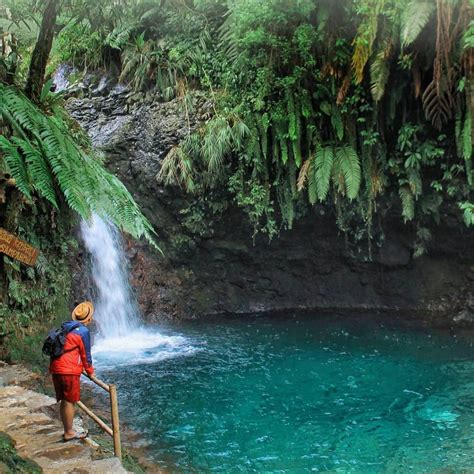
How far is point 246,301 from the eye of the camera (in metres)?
11.7

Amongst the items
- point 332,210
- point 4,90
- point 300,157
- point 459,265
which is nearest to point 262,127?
point 300,157

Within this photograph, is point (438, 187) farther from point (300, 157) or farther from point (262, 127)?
point (262, 127)

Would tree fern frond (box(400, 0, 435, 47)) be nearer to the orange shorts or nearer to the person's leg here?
the orange shorts

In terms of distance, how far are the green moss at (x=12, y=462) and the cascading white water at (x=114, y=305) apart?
194 inches

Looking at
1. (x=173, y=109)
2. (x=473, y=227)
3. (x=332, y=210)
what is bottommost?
(x=473, y=227)

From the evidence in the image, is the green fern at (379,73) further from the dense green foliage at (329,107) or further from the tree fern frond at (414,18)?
the tree fern frond at (414,18)

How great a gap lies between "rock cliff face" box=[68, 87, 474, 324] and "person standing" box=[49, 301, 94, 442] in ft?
21.7

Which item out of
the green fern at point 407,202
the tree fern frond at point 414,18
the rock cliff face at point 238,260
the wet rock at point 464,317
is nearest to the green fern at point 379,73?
the tree fern frond at point 414,18

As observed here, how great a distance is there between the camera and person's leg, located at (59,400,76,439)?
4.44m

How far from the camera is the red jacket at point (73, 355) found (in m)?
4.34

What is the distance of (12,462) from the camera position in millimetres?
3752

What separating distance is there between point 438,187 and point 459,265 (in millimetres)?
2155

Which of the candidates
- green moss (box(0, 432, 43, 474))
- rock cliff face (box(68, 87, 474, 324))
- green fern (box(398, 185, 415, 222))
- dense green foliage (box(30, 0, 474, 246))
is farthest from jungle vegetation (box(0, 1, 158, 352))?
green fern (box(398, 185, 415, 222))

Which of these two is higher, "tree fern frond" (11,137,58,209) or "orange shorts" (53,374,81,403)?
"tree fern frond" (11,137,58,209)
